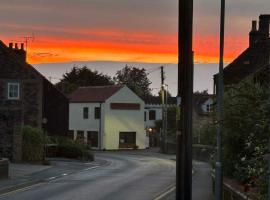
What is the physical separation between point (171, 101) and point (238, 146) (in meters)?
95.3

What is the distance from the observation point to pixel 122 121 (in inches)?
3223

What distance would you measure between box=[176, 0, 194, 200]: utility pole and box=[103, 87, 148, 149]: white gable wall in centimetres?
6946

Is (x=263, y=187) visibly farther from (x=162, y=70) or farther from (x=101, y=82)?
(x=101, y=82)

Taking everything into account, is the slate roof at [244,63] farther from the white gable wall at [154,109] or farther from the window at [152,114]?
the window at [152,114]

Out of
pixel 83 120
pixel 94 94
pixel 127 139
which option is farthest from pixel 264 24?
pixel 83 120

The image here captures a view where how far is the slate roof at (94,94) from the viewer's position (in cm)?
8117

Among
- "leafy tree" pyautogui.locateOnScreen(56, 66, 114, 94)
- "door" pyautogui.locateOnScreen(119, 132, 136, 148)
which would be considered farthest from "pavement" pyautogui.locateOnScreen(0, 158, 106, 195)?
"leafy tree" pyautogui.locateOnScreen(56, 66, 114, 94)

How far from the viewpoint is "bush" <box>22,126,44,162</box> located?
41469mm

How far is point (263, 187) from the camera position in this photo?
35.3 ft

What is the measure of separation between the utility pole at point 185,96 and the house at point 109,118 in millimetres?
68853

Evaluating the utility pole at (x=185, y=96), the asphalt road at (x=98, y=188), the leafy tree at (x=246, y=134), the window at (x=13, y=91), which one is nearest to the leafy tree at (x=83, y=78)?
the window at (x=13, y=91)

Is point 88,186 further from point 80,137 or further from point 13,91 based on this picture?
point 80,137

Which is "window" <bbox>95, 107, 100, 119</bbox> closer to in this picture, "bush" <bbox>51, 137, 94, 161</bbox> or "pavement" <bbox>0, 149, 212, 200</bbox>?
"bush" <bbox>51, 137, 94, 161</bbox>

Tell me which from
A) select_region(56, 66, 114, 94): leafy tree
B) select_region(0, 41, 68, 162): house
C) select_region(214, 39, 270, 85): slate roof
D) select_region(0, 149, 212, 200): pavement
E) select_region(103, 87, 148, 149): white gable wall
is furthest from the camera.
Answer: select_region(56, 66, 114, 94): leafy tree
